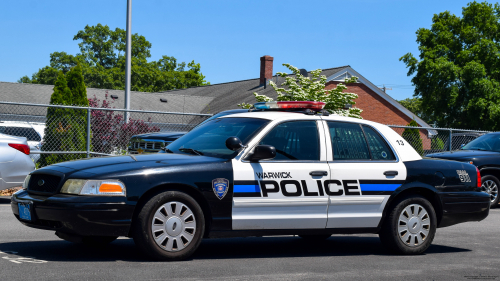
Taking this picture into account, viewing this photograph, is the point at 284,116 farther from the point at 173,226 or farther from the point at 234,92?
the point at 234,92

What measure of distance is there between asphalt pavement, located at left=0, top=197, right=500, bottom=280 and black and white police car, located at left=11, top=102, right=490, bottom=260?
0.28 m

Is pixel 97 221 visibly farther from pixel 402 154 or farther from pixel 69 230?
pixel 402 154

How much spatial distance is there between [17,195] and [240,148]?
7.74ft

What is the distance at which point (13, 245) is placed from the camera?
674 centimetres

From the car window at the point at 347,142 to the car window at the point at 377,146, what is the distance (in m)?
0.08

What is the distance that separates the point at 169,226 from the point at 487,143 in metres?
10.7

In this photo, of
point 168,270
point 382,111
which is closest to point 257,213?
point 168,270

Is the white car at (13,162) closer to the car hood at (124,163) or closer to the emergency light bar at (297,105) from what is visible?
the car hood at (124,163)

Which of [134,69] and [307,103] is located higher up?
[134,69]

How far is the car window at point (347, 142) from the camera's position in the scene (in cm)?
689

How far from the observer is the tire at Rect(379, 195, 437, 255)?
6973 mm

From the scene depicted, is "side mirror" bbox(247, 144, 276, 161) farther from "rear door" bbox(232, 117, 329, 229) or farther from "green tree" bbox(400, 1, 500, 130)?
"green tree" bbox(400, 1, 500, 130)

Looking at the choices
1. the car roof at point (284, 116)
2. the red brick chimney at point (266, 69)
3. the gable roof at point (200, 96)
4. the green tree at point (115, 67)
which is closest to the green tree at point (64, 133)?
the car roof at point (284, 116)

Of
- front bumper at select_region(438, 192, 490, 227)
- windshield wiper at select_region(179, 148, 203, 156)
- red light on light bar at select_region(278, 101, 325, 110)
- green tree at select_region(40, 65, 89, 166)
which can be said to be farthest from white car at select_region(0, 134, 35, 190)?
front bumper at select_region(438, 192, 490, 227)
